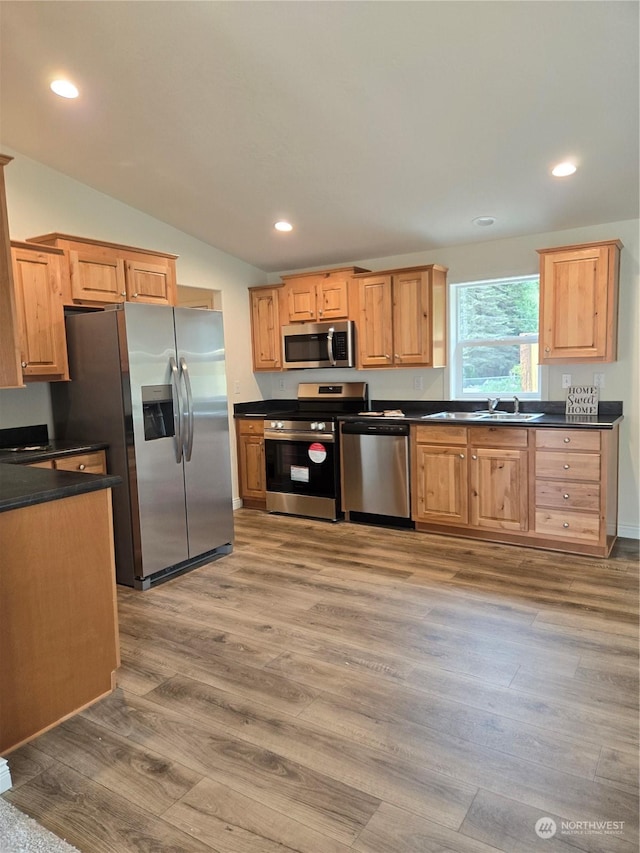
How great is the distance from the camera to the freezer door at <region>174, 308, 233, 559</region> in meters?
3.88

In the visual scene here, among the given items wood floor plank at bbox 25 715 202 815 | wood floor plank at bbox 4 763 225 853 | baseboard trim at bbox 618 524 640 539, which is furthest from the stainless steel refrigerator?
baseboard trim at bbox 618 524 640 539

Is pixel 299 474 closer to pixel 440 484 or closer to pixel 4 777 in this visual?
pixel 440 484

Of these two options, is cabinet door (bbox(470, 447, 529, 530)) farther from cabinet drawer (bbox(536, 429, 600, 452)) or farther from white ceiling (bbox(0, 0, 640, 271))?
white ceiling (bbox(0, 0, 640, 271))

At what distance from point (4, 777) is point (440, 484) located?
3275 mm

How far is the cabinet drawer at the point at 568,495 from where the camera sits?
3.80m

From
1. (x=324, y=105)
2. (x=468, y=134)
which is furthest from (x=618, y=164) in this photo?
(x=324, y=105)

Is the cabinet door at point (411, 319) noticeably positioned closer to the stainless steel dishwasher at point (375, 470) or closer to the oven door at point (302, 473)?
the stainless steel dishwasher at point (375, 470)

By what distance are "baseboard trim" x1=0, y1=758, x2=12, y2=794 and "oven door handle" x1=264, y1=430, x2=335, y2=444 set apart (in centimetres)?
334

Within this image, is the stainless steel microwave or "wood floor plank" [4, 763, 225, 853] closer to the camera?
"wood floor plank" [4, 763, 225, 853]

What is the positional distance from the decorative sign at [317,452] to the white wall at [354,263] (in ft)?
2.68

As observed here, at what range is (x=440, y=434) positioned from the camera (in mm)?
4379

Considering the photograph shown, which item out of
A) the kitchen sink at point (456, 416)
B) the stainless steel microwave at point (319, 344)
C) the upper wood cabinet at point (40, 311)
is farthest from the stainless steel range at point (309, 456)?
the upper wood cabinet at point (40, 311)

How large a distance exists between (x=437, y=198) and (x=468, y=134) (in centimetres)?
80

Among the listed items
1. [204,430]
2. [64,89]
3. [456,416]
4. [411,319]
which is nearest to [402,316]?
[411,319]
